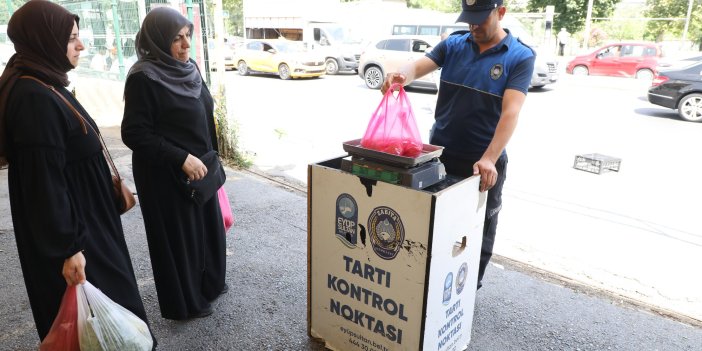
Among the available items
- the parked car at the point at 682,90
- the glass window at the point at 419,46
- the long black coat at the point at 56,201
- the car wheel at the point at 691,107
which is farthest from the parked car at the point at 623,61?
the long black coat at the point at 56,201

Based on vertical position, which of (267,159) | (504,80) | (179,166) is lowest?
(267,159)

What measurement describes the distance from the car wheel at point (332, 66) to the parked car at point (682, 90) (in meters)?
10.3

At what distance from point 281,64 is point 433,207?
14.8 meters

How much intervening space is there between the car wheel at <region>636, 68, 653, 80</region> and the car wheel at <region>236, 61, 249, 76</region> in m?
12.9

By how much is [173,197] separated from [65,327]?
76cm

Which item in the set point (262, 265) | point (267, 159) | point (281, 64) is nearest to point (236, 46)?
point (281, 64)

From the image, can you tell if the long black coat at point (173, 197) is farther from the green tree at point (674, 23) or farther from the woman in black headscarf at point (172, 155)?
the green tree at point (674, 23)

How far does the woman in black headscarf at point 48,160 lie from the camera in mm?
1645

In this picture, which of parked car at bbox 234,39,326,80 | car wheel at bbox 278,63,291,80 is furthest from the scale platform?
car wheel at bbox 278,63,291,80

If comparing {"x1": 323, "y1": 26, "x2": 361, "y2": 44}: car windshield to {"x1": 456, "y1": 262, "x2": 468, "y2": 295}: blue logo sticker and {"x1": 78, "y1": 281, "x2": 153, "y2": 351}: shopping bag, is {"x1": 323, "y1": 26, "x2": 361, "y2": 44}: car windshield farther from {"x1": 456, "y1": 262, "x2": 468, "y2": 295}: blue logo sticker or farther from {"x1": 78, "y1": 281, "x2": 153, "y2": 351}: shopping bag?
{"x1": 78, "y1": 281, "x2": 153, "y2": 351}: shopping bag

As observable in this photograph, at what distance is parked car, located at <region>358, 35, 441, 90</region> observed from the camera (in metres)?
12.9

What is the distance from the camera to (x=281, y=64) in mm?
15875

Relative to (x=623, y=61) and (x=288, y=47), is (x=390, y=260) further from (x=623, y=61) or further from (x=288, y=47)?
(x=623, y=61)

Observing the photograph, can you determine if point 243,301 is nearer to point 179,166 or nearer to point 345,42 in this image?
point 179,166
